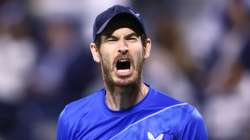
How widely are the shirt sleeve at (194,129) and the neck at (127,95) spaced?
1.13ft

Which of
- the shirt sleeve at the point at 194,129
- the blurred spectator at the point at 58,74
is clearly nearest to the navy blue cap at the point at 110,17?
the shirt sleeve at the point at 194,129

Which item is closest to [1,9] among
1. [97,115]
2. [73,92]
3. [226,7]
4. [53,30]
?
[53,30]

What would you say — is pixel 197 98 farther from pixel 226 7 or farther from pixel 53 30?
pixel 53 30

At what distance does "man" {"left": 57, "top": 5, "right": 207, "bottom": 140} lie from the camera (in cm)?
435

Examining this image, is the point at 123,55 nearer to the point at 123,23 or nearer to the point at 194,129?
the point at 123,23

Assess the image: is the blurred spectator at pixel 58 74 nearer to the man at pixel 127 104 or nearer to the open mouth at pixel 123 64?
the man at pixel 127 104

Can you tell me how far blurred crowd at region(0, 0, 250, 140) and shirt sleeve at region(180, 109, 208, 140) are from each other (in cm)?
358

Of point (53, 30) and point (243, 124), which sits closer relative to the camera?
point (243, 124)

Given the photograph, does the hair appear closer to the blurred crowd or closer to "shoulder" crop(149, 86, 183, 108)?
"shoulder" crop(149, 86, 183, 108)

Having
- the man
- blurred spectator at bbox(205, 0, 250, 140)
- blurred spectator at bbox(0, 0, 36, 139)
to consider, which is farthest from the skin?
blurred spectator at bbox(0, 0, 36, 139)

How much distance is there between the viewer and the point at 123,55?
436cm

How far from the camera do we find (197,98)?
8.16 meters

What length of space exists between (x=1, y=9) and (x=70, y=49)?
1.32 m

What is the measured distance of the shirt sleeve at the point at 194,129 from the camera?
4.32 meters
